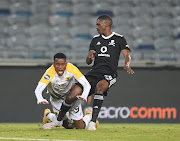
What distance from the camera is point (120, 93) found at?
12.8 meters

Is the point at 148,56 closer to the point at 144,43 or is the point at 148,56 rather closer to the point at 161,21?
the point at 144,43

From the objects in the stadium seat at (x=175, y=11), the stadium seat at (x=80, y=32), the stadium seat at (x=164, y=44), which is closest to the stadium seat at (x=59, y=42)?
the stadium seat at (x=80, y=32)

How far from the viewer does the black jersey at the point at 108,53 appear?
24.9ft

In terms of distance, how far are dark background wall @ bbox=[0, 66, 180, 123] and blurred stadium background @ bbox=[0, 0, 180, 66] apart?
1823 mm

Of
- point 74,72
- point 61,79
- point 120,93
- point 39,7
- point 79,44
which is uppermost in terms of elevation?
point 39,7

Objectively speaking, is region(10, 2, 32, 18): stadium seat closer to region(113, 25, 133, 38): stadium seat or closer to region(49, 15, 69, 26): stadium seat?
region(49, 15, 69, 26): stadium seat

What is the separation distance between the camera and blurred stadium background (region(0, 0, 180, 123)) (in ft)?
41.2

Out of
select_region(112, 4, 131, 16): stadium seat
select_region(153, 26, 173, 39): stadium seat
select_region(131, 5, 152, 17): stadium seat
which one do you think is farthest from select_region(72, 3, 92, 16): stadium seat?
select_region(153, 26, 173, 39): stadium seat

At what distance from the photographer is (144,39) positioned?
51.8ft

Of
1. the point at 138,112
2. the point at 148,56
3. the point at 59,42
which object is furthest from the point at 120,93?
the point at 59,42

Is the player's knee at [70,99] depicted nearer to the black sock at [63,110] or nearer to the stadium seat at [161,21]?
the black sock at [63,110]

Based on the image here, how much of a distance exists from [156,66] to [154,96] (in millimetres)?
869

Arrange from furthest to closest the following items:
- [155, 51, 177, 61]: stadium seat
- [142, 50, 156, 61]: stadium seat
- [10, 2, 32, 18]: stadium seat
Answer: [10, 2, 32, 18]: stadium seat
[142, 50, 156, 61]: stadium seat
[155, 51, 177, 61]: stadium seat

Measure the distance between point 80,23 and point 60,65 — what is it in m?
9.29
